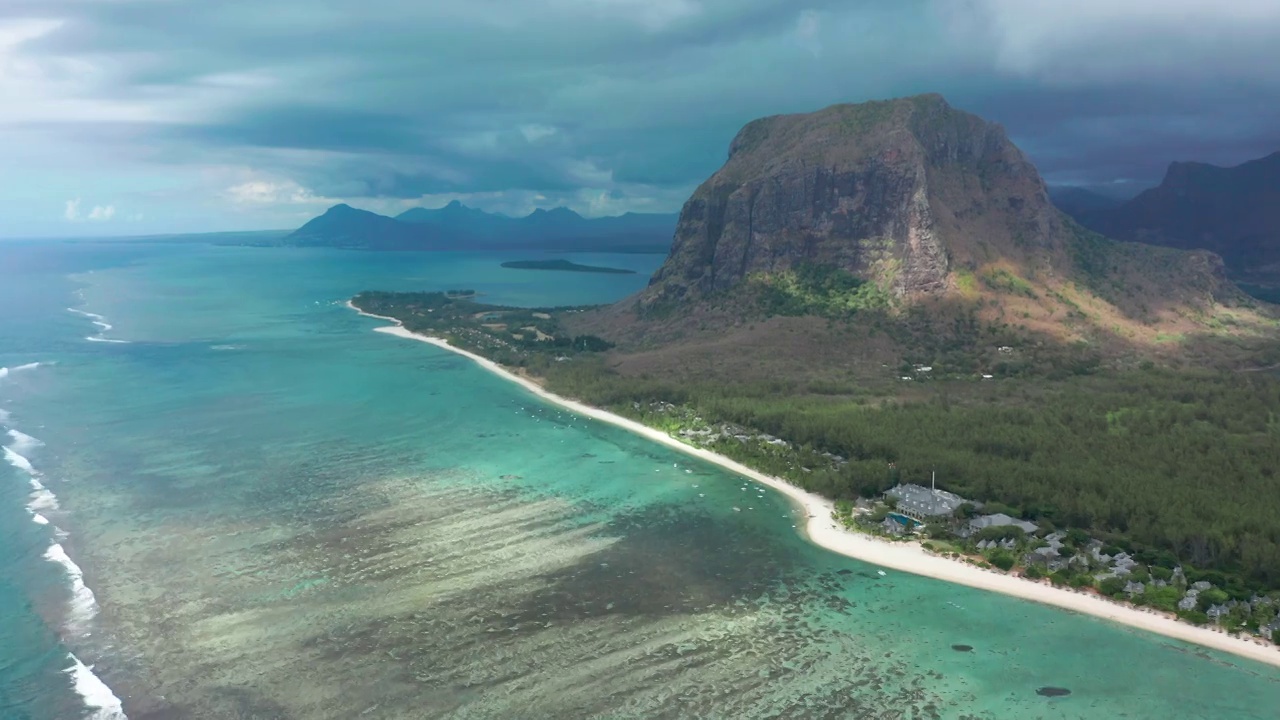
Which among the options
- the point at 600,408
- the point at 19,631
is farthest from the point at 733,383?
the point at 19,631

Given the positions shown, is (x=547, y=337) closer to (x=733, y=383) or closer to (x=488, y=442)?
(x=733, y=383)

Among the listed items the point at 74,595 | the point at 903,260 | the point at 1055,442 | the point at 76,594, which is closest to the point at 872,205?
the point at 903,260

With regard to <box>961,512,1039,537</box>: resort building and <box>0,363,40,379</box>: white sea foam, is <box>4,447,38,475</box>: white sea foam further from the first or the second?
<box>961,512,1039,537</box>: resort building

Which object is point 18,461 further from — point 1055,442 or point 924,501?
point 1055,442

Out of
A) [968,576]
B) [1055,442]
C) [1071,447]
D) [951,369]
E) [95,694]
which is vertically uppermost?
[951,369]

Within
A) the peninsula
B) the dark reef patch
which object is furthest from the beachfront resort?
the dark reef patch

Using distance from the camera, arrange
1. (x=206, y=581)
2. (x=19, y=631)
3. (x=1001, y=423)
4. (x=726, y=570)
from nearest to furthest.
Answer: (x=19, y=631) < (x=206, y=581) < (x=726, y=570) < (x=1001, y=423)
